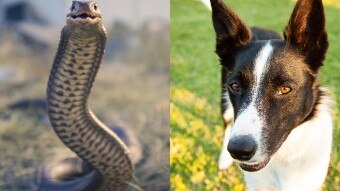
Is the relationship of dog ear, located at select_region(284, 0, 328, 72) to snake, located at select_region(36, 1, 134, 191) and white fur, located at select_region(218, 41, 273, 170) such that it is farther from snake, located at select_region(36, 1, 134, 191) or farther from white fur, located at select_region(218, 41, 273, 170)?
snake, located at select_region(36, 1, 134, 191)

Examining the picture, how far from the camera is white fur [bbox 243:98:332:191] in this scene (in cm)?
330

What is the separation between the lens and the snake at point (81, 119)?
3662 millimetres

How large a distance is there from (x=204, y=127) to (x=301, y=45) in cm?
114

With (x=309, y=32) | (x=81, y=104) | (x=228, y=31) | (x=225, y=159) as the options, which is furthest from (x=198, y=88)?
(x=309, y=32)

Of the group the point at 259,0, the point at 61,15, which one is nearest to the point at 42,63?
the point at 61,15

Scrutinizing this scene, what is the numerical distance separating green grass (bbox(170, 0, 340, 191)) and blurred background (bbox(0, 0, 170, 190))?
0.12 metres

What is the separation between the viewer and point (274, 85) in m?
3.00

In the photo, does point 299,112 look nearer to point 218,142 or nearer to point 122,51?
point 218,142

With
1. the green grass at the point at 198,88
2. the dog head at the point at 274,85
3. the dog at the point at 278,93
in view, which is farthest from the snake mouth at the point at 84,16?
the dog head at the point at 274,85

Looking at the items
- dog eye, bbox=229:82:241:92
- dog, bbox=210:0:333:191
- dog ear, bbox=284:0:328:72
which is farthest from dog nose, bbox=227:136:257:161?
dog ear, bbox=284:0:328:72

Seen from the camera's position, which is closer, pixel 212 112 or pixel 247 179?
pixel 247 179

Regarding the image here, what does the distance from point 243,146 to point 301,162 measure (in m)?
0.57

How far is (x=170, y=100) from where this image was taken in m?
4.14

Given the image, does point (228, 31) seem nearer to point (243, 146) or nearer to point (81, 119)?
point (243, 146)
